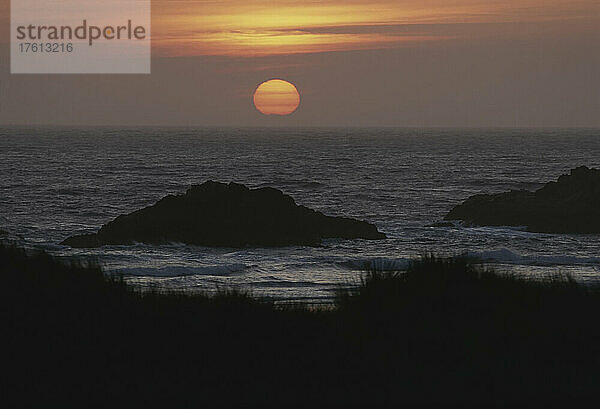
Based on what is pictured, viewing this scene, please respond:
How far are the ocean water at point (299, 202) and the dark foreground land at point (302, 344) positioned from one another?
1174 mm

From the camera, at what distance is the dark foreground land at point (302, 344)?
705 cm

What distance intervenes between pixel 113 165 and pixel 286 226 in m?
61.1

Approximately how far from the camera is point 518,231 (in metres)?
35.6

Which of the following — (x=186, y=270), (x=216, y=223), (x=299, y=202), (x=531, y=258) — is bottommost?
(x=299, y=202)

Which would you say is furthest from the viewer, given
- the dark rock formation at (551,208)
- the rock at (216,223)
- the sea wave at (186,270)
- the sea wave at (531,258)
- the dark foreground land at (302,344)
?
the dark rock formation at (551,208)

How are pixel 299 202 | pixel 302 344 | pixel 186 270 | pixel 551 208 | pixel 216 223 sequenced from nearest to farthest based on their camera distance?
pixel 302 344 < pixel 186 270 < pixel 216 223 < pixel 551 208 < pixel 299 202

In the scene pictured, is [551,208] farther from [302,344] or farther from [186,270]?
[302,344]

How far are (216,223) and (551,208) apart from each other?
1713cm

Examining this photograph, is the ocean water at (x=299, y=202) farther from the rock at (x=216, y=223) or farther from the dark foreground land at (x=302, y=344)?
the dark foreground land at (x=302, y=344)

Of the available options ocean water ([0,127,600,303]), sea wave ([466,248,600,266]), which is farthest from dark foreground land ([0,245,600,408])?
sea wave ([466,248,600,266])

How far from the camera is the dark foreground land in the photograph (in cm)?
705

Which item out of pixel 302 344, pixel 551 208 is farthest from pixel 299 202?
pixel 302 344

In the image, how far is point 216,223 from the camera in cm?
2880

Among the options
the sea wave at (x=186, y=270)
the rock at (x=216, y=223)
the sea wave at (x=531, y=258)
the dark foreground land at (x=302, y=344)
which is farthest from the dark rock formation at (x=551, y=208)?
the dark foreground land at (x=302, y=344)
